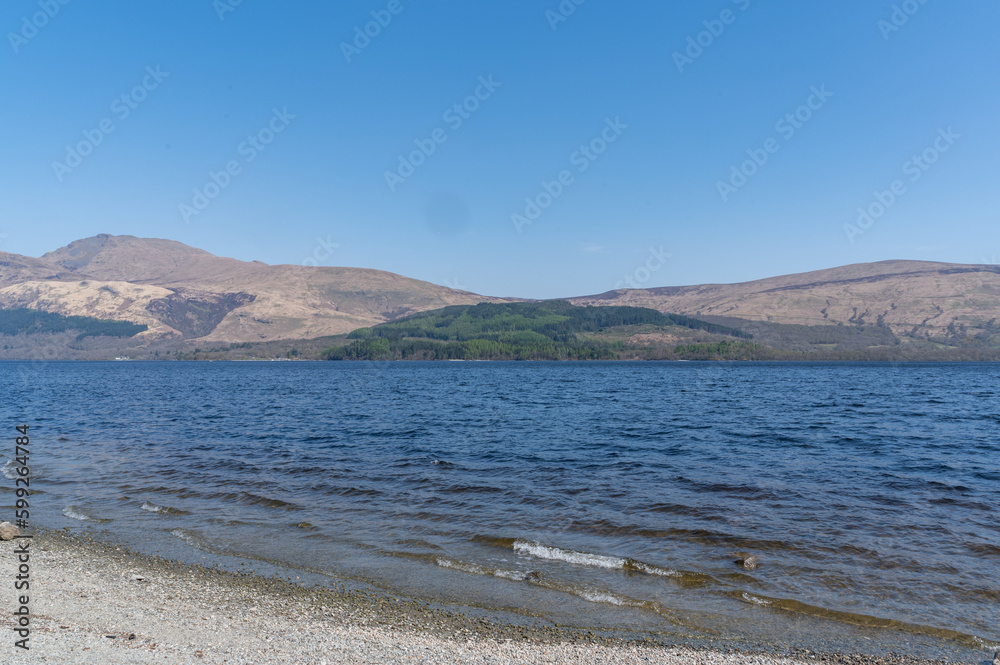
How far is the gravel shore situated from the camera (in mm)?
11031

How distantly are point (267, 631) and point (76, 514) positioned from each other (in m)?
16.3

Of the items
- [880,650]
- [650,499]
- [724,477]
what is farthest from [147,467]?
[880,650]

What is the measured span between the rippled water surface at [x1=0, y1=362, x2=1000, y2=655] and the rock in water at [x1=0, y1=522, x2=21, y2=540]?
1.99 meters

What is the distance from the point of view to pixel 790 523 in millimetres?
21391

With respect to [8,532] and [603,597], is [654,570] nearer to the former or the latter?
[603,597]

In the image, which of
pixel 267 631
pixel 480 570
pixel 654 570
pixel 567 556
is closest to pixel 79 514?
pixel 267 631

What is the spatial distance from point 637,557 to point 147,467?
94.9 feet

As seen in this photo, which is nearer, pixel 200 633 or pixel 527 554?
pixel 200 633

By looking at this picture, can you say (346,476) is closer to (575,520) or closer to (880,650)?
(575,520)

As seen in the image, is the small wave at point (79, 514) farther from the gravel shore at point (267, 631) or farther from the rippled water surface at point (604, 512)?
the gravel shore at point (267, 631)

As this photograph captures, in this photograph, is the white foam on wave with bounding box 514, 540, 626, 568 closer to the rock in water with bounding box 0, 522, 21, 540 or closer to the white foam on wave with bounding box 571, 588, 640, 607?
the white foam on wave with bounding box 571, 588, 640, 607

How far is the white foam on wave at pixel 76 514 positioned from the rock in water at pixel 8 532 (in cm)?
236

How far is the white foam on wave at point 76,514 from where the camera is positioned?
872 inches

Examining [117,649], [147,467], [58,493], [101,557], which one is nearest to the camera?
[117,649]
